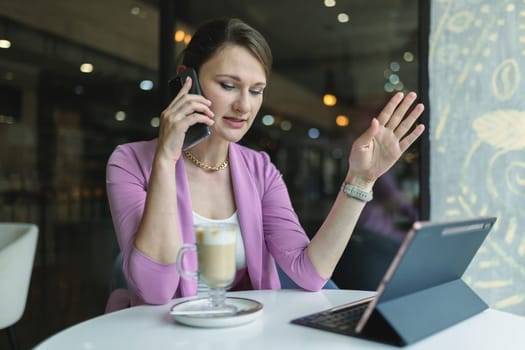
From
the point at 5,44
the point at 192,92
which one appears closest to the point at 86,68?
the point at 5,44

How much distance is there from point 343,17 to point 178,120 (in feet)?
10.6

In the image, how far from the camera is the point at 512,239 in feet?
8.52

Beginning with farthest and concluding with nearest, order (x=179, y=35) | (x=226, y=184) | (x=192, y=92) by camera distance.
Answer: (x=179, y=35) → (x=226, y=184) → (x=192, y=92)

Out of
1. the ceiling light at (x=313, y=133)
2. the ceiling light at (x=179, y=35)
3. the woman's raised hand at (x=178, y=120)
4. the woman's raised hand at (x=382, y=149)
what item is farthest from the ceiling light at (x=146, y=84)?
the woman's raised hand at (x=382, y=149)

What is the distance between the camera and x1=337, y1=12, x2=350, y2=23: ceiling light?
14.3 feet

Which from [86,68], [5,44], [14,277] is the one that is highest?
[5,44]

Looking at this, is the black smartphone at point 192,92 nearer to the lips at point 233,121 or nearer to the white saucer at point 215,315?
the lips at point 233,121

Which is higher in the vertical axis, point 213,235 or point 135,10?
point 135,10

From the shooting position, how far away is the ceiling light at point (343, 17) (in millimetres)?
4361

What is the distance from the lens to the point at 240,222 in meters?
1.72

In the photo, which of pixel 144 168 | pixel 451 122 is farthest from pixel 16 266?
pixel 451 122

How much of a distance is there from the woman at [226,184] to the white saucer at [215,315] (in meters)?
0.20

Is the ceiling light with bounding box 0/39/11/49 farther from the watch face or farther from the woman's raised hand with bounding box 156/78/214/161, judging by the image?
the watch face

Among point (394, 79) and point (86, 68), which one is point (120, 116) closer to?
point (86, 68)
